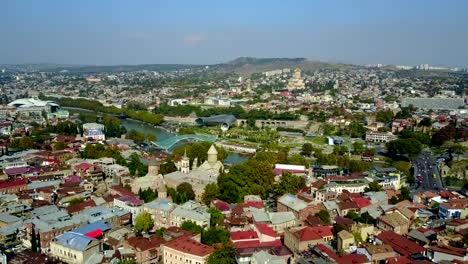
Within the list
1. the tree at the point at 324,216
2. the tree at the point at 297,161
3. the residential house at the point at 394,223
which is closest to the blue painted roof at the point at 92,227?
the tree at the point at 324,216

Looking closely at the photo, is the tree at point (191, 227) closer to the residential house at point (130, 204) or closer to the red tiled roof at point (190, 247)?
the red tiled roof at point (190, 247)

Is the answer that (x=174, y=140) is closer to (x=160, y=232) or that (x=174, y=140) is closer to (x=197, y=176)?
(x=197, y=176)

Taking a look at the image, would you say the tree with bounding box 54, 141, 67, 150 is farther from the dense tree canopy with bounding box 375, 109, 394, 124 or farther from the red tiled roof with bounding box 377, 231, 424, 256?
the dense tree canopy with bounding box 375, 109, 394, 124

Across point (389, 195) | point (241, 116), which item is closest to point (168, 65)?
point (241, 116)

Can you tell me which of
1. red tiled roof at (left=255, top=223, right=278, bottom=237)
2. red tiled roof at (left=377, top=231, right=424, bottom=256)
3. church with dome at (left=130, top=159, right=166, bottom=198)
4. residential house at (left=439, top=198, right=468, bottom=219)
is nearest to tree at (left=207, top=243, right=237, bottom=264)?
red tiled roof at (left=255, top=223, right=278, bottom=237)

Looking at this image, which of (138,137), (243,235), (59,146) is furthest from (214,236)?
(138,137)
